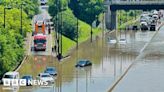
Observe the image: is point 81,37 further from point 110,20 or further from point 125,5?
point 125,5

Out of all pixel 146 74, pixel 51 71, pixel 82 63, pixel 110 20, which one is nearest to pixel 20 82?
A: pixel 51 71

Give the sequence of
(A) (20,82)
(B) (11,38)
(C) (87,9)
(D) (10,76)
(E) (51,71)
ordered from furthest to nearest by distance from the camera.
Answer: (C) (87,9) → (B) (11,38) → (E) (51,71) → (D) (10,76) → (A) (20,82)

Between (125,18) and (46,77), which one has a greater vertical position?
(125,18)

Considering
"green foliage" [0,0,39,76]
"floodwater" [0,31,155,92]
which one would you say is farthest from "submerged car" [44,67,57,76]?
"green foliage" [0,0,39,76]

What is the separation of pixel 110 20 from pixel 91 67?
34.4 metres

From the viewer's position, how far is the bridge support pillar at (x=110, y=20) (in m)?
71.2

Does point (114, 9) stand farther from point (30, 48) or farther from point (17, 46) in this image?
point (17, 46)

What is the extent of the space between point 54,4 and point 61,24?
35.5ft

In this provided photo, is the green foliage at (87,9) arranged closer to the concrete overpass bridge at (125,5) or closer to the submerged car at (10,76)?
the concrete overpass bridge at (125,5)

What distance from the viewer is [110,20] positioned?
235 feet

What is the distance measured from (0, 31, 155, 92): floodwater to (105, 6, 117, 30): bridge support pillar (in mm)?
16159

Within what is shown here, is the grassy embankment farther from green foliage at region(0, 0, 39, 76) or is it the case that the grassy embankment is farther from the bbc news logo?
the bbc news logo

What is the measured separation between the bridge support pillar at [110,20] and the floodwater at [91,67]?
16159 millimetres

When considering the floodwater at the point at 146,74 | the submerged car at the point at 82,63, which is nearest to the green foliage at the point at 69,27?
the floodwater at the point at 146,74
